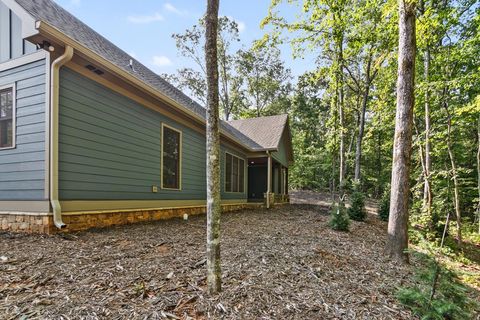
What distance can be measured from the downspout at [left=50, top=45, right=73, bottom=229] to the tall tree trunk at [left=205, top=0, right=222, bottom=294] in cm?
307

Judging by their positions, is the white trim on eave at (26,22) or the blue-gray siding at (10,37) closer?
the white trim on eave at (26,22)

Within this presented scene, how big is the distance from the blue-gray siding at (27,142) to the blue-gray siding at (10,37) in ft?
1.00

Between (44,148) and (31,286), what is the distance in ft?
8.35

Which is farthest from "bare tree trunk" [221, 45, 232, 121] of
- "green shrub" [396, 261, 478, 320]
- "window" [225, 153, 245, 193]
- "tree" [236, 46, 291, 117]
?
"green shrub" [396, 261, 478, 320]

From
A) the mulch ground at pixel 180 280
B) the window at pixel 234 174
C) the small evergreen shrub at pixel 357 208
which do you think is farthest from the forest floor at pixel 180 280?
the window at pixel 234 174

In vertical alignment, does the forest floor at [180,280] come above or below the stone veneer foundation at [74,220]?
below

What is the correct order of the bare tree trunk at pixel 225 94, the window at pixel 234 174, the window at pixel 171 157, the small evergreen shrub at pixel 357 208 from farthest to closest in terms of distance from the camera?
1. the bare tree trunk at pixel 225 94
2. the window at pixel 234 174
3. the small evergreen shrub at pixel 357 208
4. the window at pixel 171 157

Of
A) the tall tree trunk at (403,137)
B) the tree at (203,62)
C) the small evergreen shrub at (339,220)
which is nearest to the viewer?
the tall tree trunk at (403,137)

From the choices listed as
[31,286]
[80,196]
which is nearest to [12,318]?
[31,286]

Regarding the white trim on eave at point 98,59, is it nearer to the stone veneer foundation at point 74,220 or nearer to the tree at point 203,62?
the stone veneer foundation at point 74,220

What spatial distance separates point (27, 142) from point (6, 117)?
36.1 inches

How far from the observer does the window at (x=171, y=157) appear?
23.8 feet

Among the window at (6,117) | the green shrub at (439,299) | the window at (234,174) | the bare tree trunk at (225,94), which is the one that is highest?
the bare tree trunk at (225,94)

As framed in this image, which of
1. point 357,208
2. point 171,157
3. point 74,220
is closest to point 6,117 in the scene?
point 74,220
